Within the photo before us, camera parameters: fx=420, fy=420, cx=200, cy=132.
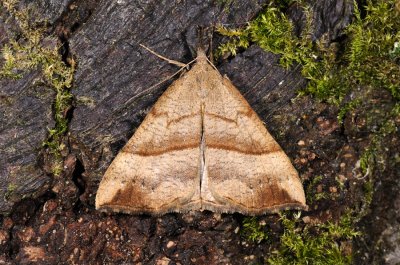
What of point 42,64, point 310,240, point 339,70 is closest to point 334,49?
point 339,70

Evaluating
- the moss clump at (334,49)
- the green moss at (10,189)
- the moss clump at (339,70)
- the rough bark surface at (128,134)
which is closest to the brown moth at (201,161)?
the rough bark surface at (128,134)

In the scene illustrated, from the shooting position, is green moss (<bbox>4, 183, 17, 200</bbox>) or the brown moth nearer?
green moss (<bbox>4, 183, 17, 200</bbox>)

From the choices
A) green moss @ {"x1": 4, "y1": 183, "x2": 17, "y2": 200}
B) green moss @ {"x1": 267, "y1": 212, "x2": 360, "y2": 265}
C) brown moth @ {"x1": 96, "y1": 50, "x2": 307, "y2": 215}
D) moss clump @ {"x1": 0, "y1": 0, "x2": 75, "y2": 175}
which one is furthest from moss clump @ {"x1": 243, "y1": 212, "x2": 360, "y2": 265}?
green moss @ {"x1": 4, "y1": 183, "x2": 17, "y2": 200}

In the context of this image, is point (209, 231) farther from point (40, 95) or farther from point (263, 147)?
point (40, 95)

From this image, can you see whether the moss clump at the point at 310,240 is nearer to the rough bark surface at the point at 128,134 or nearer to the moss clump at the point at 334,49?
the rough bark surface at the point at 128,134

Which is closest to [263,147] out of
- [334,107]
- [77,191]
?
[334,107]

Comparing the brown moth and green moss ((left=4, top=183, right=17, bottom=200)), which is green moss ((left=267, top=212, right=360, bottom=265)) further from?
green moss ((left=4, top=183, right=17, bottom=200))

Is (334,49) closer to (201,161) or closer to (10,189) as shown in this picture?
(201,161)
